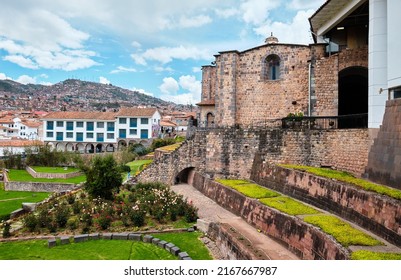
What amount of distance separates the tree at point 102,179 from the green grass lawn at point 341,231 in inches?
392

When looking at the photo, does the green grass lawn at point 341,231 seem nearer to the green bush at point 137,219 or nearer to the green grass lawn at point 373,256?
the green grass lawn at point 373,256

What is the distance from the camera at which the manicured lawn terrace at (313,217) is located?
758cm

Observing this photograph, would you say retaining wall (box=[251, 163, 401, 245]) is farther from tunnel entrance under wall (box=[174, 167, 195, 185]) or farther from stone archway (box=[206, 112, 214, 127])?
stone archway (box=[206, 112, 214, 127])

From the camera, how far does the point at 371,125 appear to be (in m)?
12.0

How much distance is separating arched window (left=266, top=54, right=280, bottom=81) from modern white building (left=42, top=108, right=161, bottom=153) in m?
35.7

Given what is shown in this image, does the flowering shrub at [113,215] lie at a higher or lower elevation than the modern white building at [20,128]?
lower

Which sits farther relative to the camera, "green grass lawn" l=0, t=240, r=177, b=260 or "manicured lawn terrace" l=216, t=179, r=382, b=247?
"green grass lawn" l=0, t=240, r=177, b=260

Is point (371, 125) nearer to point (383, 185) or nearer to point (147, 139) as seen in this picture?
point (383, 185)

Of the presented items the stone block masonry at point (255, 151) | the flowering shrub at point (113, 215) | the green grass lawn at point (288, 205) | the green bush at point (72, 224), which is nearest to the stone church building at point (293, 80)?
the stone block masonry at point (255, 151)

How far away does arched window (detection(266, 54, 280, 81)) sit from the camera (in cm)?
2080

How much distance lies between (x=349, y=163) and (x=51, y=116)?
175 feet

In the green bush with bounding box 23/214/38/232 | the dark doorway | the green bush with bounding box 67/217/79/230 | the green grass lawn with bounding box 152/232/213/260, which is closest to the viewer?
the green grass lawn with bounding box 152/232/213/260

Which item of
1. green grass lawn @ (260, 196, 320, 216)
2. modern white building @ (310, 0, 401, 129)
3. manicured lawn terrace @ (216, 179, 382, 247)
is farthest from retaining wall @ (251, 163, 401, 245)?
modern white building @ (310, 0, 401, 129)

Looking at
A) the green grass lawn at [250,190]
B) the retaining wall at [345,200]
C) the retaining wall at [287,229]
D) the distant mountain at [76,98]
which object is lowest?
the retaining wall at [287,229]
